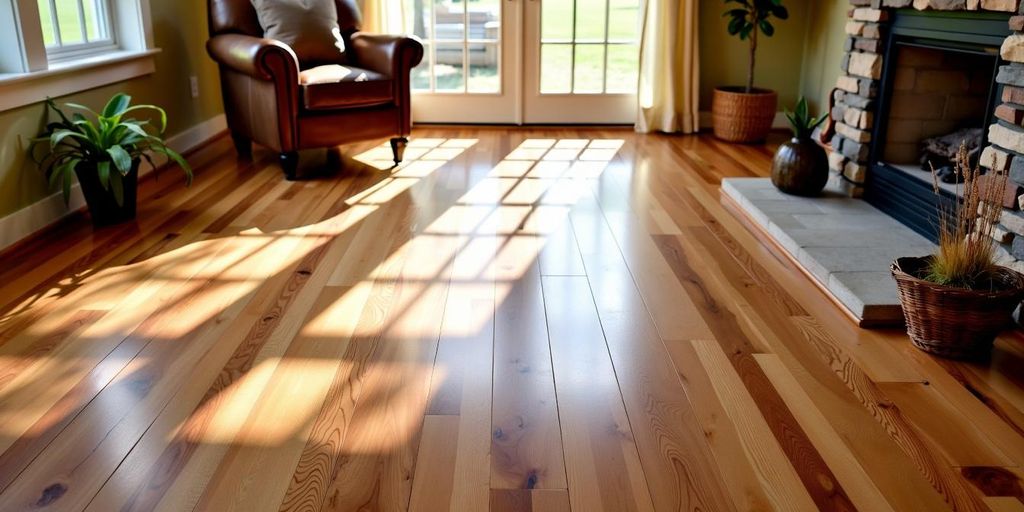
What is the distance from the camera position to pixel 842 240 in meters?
2.85

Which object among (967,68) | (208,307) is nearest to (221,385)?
(208,307)

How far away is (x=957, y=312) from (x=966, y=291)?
64 millimetres

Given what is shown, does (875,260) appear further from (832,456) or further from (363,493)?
(363,493)

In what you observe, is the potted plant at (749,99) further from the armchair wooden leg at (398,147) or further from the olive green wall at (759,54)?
the armchair wooden leg at (398,147)

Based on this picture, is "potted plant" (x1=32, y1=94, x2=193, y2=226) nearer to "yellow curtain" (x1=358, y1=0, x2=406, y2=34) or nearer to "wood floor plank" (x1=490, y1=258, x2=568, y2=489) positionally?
"wood floor plank" (x1=490, y1=258, x2=568, y2=489)

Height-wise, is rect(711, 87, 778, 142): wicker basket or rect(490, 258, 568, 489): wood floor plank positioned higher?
rect(711, 87, 778, 142): wicker basket

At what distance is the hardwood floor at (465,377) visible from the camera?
159cm

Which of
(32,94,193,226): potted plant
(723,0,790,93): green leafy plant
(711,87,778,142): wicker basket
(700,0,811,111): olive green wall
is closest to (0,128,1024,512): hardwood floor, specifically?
(32,94,193,226): potted plant

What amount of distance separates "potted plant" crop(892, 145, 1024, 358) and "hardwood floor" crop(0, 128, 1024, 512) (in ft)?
0.22

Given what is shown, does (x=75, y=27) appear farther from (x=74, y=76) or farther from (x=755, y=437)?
(x=755, y=437)

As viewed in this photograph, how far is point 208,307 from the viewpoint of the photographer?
7.95 feet

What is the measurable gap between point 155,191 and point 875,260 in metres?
2.98

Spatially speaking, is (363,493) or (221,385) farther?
(221,385)

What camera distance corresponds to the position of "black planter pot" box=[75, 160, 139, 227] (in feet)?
10.2
